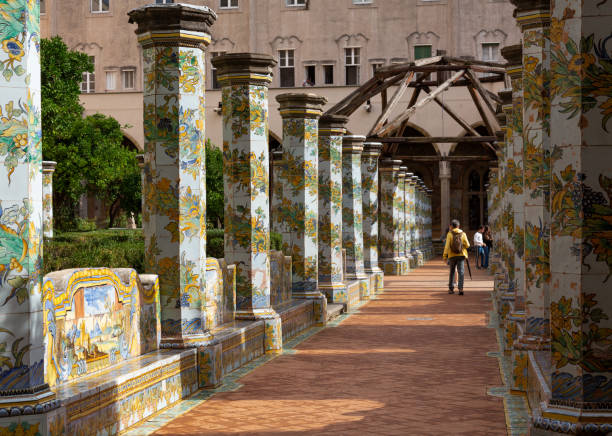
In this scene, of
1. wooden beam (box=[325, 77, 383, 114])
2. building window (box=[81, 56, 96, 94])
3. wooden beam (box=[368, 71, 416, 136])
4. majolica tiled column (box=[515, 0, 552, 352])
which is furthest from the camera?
building window (box=[81, 56, 96, 94])

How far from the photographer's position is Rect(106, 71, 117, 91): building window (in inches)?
1686

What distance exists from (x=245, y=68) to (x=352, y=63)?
3057cm

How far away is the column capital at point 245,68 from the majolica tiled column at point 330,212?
5.35m

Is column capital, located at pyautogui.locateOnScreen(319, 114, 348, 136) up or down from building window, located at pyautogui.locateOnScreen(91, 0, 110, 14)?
down

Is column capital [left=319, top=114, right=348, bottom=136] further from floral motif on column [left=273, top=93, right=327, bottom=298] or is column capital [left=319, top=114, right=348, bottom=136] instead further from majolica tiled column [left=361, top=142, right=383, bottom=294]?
majolica tiled column [left=361, top=142, right=383, bottom=294]

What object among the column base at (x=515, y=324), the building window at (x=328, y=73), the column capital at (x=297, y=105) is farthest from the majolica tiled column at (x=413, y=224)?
the column base at (x=515, y=324)

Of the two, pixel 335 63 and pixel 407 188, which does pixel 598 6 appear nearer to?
pixel 407 188

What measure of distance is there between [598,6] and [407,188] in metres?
27.0

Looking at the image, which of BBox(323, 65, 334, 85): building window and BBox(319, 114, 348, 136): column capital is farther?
BBox(323, 65, 334, 85): building window

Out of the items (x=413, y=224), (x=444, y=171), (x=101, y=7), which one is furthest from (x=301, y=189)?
(x=101, y=7)

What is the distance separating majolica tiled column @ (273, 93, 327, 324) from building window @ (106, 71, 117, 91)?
29.5 meters

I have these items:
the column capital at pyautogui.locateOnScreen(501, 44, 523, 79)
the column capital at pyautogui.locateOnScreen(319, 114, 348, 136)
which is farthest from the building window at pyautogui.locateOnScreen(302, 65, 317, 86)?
the column capital at pyautogui.locateOnScreen(501, 44, 523, 79)

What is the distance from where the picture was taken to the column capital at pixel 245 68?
37.1 feet

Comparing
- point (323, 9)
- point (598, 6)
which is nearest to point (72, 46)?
point (323, 9)
